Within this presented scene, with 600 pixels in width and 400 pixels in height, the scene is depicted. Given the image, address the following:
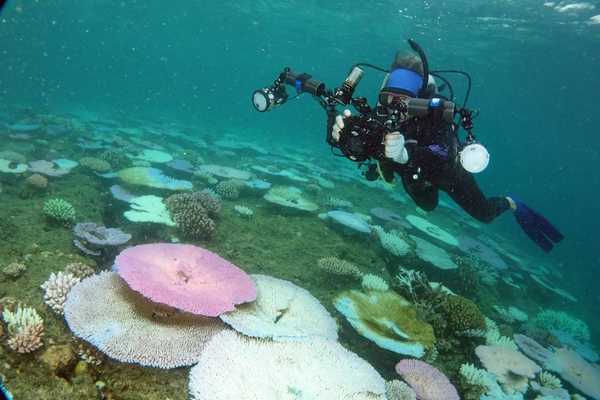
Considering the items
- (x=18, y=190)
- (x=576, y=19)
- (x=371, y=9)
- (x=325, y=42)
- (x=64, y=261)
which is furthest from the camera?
(x=325, y=42)

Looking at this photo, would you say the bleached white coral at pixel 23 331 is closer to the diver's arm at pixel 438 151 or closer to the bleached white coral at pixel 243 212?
the bleached white coral at pixel 243 212

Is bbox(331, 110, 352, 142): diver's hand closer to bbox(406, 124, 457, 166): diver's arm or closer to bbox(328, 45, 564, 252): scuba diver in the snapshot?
bbox(328, 45, 564, 252): scuba diver

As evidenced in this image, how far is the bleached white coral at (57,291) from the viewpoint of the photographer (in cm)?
340

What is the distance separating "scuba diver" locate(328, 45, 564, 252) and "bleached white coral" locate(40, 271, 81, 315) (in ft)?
12.3

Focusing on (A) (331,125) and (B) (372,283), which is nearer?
(A) (331,125)

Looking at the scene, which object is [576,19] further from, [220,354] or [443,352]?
[220,354]

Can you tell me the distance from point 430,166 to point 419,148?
0.39 m

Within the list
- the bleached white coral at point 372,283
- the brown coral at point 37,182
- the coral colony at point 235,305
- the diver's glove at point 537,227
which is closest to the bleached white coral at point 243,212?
the coral colony at point 235,305

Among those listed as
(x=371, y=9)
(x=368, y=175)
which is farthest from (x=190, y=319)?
(x=371, y=9)

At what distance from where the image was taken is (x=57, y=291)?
3455mm

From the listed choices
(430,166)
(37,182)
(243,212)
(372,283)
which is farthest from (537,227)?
(37,182)

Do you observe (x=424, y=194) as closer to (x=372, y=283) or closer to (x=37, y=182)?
(x=372, y=283)

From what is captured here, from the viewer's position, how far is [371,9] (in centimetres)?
2706

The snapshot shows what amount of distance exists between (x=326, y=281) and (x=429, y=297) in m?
1.89
